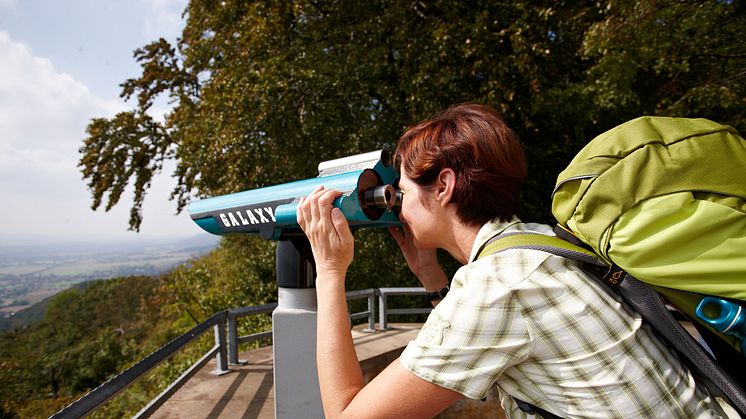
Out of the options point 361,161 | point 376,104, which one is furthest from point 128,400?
point 361,161

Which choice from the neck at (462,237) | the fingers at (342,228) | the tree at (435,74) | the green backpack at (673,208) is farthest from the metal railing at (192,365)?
the tree at (435,74)

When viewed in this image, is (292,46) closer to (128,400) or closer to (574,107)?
(574,107)

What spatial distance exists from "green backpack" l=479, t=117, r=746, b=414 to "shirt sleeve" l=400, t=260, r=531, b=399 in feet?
0.48

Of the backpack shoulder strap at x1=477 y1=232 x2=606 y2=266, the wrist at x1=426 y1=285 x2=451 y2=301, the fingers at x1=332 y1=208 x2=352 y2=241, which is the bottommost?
the wrist at x1=426 y1=285 x2=451 y2=301

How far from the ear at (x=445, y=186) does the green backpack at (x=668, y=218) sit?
0.84 ft

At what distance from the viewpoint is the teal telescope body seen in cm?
119

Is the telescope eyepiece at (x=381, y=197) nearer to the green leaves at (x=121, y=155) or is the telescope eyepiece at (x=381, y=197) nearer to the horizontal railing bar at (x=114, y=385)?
the horizontal railing bar at (x=114, y=385)

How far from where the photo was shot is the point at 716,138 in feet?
2.73

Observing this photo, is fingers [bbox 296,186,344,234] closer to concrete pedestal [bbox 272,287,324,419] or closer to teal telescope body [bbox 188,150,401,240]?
teal telescope body [bbox 188,150,401,240]

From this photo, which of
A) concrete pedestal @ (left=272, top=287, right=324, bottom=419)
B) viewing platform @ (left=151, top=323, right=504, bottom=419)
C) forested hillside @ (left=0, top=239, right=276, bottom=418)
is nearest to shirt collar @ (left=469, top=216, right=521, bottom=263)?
concrete pedestal @ (left=272, top=287, right=324, bottom=419)

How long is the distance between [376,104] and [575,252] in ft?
20.3

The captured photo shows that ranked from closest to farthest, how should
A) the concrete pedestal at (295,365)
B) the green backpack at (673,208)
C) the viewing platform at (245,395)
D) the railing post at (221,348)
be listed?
the green backpack at (673,208) → the concrete pedestal at (295,365) → the viewing platform at (245,395) → the railing post at (221,348)

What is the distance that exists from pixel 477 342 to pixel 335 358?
32cm

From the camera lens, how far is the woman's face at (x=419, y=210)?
1.20 metres
